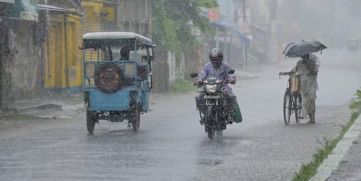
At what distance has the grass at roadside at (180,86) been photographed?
3619cm

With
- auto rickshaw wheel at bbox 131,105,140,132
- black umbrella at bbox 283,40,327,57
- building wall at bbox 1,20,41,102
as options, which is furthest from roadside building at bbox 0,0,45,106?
black umbrella at bbox 283,40,327,57

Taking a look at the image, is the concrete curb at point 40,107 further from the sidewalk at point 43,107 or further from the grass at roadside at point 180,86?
the grass at roadside at point 180,86

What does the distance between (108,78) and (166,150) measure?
346 cm

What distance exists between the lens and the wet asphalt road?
10781 millimetres

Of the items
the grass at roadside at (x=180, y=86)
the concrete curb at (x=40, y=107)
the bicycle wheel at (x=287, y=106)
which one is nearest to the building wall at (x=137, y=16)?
the grass at roadside at (x=180, y=86)

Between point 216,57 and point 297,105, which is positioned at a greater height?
point 216,57

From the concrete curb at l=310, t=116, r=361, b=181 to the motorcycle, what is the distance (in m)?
2.23

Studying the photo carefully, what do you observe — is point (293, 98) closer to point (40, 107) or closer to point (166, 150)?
point (166, 150)

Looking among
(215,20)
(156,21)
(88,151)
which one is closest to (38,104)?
(88,151)

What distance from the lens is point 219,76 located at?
15.8 meters

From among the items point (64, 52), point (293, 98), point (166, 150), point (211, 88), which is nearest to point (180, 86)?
point (64, 52)

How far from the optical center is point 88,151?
525 inches

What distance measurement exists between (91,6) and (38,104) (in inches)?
398

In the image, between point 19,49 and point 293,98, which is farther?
point 19,49
